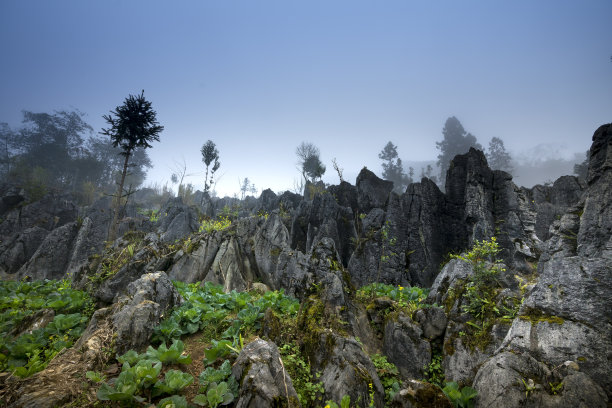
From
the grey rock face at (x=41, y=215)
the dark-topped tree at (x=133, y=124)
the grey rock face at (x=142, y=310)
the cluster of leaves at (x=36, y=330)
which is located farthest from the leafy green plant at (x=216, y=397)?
the grey rock face at (x=41, y=215)

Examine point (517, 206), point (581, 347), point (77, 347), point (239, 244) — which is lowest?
point (77, 347)

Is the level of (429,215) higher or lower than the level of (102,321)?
higher

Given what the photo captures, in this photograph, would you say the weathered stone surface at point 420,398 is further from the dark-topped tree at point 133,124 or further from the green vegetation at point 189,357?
the dark-topped tree at point 133,124

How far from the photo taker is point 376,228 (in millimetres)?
20078

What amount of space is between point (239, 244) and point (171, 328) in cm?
1156

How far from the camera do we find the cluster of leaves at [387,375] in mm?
4871

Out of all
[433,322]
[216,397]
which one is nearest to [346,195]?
[433,322]

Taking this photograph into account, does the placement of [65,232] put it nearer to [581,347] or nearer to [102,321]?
[102,321]

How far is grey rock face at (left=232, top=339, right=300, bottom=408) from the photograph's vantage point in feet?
11.0

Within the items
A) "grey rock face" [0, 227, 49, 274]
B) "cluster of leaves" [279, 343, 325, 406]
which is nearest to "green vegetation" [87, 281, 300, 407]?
"cluster of leaves" [279, 343, 325, 406]

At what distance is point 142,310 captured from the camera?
208 inches

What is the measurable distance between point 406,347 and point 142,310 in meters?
6.48

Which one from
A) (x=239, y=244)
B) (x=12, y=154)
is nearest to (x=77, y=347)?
(x=239, y=244)

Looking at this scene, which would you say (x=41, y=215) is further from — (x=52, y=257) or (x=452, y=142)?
(x=452, y=142)
